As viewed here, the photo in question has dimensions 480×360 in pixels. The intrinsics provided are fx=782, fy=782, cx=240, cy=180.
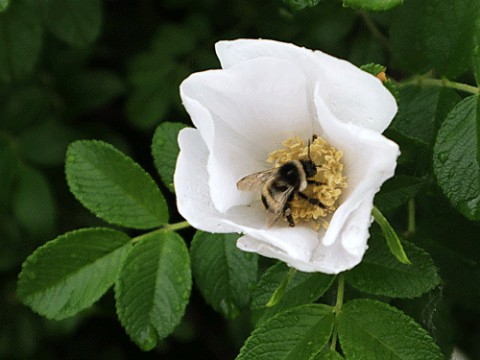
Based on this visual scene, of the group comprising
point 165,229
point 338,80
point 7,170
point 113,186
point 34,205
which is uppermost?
point 338,80

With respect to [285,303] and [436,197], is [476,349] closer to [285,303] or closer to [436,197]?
[436,197]

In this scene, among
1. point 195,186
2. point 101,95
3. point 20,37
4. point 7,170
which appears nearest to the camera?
point 195,186

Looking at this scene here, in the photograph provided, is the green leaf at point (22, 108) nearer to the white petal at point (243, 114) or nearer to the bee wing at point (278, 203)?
the white petal at point (243, 114)

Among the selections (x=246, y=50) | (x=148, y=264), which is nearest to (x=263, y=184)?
(x=246, y=50)

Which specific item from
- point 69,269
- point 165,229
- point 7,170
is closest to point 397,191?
point 165,229

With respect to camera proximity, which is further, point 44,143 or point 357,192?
point 44,143

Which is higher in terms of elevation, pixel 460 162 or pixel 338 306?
pixel 460 162

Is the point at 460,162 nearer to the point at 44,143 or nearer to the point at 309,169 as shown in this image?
the point at 309,169

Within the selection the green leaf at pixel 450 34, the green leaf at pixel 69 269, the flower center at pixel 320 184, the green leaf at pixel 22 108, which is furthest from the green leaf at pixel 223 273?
the green leaf at pixel 22 108
